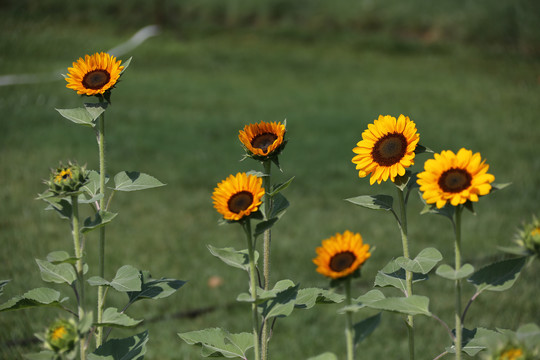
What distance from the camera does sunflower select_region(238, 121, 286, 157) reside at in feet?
4.37

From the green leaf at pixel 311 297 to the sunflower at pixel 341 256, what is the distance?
191mm

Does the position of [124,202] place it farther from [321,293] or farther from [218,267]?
[321,293]

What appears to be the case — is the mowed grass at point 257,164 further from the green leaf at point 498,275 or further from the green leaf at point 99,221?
the green leaf at point 498,275

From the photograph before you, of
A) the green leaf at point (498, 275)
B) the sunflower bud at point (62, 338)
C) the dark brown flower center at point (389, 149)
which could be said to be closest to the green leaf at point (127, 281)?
the sunflower bud at point (62, 338)

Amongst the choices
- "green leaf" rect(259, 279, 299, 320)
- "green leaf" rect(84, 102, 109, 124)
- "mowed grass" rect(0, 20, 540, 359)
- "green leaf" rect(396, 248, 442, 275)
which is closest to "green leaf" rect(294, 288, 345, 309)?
"green leaf" rect(259, 279, 299, 320)

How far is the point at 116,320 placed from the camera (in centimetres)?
126

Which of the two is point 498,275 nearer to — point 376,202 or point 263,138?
point 376,202

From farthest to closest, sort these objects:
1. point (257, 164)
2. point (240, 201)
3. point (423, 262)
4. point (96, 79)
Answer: point (257, 164), point (96, 79), point (423, 262), point (240, 201)

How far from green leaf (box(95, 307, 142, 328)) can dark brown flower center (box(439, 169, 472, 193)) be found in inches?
24.5

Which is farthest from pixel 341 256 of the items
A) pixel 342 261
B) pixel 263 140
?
pixel 263 140

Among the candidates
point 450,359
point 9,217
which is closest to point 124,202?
point 9,217

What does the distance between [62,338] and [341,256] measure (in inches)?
19.1

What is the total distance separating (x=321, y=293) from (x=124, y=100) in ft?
19.4

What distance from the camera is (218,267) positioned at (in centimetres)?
349
